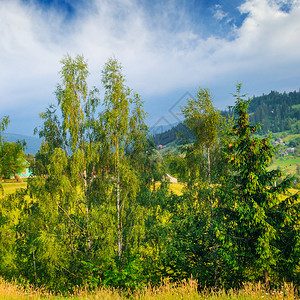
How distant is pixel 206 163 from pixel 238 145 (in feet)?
12.5

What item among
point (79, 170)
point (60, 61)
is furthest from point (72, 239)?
point (60, 61)

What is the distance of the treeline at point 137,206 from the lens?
12.9 metres

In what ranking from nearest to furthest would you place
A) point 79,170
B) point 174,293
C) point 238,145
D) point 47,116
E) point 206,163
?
1. point 174,293
2. point 238,145
3. point 79,170
4. point 47,116
5. point 206,163

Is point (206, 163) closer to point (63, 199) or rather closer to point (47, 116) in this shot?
point (63, 199)

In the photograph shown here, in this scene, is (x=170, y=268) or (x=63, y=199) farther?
(x=170, y=268)

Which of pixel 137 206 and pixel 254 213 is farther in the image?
pixel 137 206

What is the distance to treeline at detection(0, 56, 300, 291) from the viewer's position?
12.9 m

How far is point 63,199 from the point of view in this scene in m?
14.3

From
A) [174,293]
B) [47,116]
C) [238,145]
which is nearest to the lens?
[174,293]

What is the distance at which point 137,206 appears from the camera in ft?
51.5

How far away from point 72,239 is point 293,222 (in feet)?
43.9

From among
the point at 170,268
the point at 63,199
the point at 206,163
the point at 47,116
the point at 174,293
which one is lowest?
the point at 170,268

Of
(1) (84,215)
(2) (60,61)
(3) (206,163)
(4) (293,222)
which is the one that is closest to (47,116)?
(2) (60,61)

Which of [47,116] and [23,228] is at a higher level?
[47,116]
